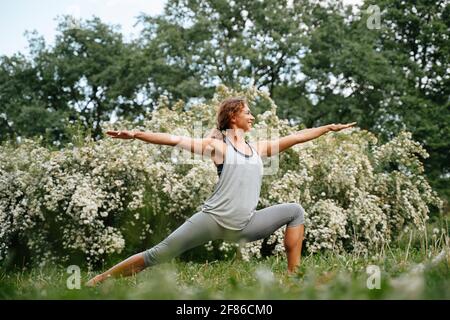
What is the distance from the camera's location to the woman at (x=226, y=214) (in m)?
4.02

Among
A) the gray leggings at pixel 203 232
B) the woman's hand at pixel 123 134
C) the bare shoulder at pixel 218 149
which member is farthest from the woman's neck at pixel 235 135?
the woman's hand at pixel 123 134

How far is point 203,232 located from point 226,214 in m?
0.21

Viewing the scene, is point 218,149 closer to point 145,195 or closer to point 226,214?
point 226,214

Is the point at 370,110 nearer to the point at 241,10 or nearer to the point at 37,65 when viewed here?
the point at 241,10

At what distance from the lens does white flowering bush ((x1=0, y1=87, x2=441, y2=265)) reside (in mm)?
7406

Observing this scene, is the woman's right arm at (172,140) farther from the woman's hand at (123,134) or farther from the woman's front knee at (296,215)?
the woman's front knee at (296,215)

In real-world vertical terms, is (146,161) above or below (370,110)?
below

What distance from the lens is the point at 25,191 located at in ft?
25.2

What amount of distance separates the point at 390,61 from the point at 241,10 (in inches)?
267

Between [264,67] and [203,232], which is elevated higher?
[264,67]

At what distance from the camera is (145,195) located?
303 inches

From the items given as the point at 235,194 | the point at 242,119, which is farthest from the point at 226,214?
the point at 242,119
